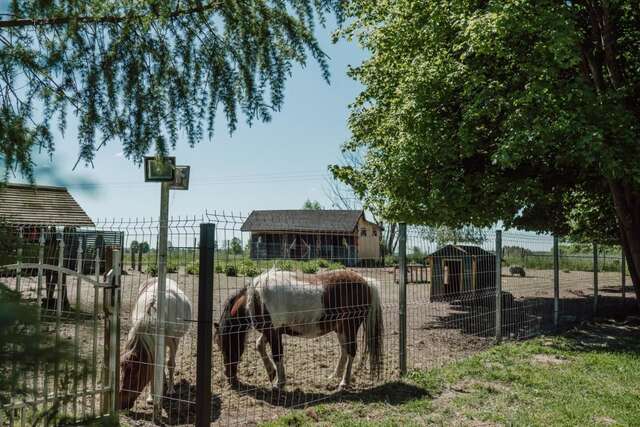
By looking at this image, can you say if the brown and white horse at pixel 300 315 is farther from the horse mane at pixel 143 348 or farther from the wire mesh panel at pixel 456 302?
the wire mesh panel at pixel 456 302

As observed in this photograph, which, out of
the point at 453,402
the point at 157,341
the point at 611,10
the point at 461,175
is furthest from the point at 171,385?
the point at 611,10

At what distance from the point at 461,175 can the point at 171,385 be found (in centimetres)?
866

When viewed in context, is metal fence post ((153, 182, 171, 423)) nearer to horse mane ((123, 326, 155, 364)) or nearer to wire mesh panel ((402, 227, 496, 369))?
horse mane ((123, 326, 155, 364))

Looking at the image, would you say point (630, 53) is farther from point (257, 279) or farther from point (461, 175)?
point (257, 279)

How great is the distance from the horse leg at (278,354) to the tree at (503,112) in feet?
18.5

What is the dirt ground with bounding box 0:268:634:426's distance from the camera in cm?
555

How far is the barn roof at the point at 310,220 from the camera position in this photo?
45844 millimetres

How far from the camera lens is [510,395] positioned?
614 centimetres

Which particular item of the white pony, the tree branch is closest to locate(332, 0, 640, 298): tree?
the white pony

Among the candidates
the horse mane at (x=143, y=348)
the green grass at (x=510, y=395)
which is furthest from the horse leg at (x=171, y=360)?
the green grass at (x=510, y=395)

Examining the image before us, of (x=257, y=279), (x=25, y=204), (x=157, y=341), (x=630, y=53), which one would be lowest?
(x=157, y=341)

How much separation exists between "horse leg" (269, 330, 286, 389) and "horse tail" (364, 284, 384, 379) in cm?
120

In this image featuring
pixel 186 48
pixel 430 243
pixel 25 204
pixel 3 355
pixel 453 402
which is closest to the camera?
pixel 3 355

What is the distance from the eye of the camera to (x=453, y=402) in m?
5.88
